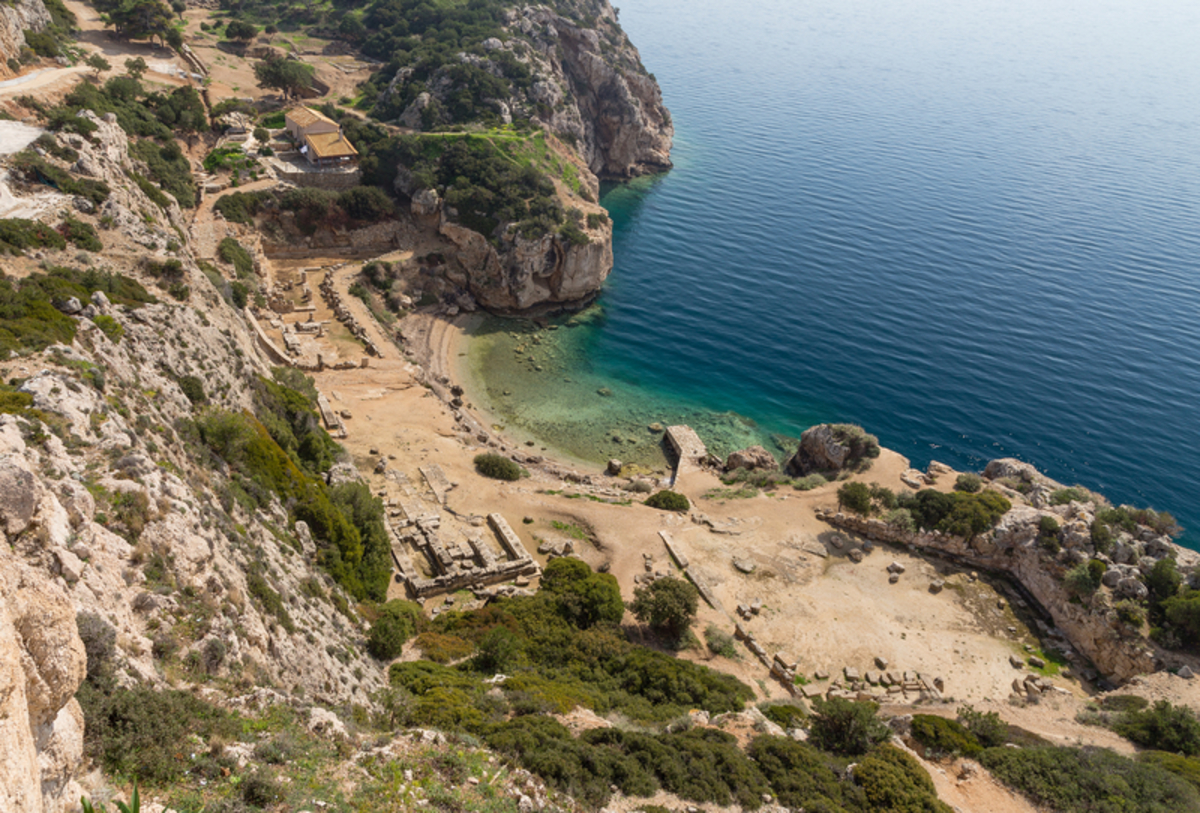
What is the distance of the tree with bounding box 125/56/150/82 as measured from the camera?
205 ft

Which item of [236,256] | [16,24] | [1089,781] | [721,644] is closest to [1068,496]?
[1089,781]

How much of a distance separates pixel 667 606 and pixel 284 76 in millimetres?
81181

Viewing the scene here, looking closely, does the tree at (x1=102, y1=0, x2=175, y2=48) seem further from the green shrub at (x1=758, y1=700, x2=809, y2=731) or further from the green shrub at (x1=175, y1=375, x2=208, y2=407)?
the green shrub at (x1=758, y1=700, x2=809, y2=731)

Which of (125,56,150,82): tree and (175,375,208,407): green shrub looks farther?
(125,56,150,82): tree

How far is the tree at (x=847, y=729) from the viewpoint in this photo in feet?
78.9

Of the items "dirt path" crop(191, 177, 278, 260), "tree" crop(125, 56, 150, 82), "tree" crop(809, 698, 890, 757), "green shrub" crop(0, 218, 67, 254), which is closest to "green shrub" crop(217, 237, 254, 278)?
"dirt path" crop(191, 177, 278, 260)

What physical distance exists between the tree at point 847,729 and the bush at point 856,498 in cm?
1871

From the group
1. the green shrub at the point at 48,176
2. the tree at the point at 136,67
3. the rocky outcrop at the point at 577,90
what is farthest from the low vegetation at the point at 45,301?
the rocky outcrop at the point at 577,90

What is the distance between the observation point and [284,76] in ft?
252

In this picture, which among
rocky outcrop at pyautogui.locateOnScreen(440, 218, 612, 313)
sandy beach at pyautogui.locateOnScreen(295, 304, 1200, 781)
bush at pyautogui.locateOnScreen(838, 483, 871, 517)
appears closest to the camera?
sandy beach at pyautogui.locateOnScreen(295, 304, 1200, 781)

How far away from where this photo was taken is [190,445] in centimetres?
2256

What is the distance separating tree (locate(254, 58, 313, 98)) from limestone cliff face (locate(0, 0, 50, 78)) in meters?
22.5

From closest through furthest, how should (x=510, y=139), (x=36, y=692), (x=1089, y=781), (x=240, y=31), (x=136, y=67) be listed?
(x=36, y=692) < (x=1089, y=781) < (x=136, y=67) < (x=510, y=139) < (x=240, y=31)

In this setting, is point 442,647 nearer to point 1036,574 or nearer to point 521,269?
point 1036,574
